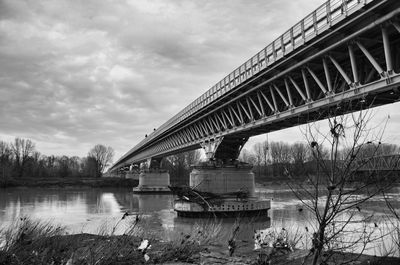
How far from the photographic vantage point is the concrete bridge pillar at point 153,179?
84.8m

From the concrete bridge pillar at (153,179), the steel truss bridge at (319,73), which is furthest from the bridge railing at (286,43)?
the concrete bridge pillar at (153,179)

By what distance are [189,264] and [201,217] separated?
91.0ft

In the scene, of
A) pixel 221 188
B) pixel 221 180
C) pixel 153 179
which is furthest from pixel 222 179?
pixel 153 179

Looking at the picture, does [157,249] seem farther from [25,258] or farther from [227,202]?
[227,202]

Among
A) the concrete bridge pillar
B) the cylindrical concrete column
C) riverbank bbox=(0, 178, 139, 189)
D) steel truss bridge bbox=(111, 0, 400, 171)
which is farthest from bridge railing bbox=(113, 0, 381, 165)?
riverbank bbox=(0, 178, 139, 189)

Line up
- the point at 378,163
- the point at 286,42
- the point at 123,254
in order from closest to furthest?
the point at 378,163, the point at 123,254, the point at 286,42

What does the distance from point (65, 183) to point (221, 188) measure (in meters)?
71.8

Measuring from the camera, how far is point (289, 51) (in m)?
23.5

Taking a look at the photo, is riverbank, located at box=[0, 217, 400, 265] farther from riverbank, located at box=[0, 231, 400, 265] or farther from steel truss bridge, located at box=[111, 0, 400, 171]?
steel truss bridge, located at box=[111, 0, 400, 171]

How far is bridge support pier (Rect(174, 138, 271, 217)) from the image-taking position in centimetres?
Answer: 3466

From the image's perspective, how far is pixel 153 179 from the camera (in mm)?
87312

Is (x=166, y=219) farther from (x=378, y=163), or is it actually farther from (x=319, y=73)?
(x=378, y=163)

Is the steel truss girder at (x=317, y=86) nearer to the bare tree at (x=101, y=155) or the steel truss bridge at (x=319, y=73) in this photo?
the steel truss bridge at (x=319, y=73)

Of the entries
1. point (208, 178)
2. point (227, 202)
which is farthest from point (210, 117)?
point (227, 202)
